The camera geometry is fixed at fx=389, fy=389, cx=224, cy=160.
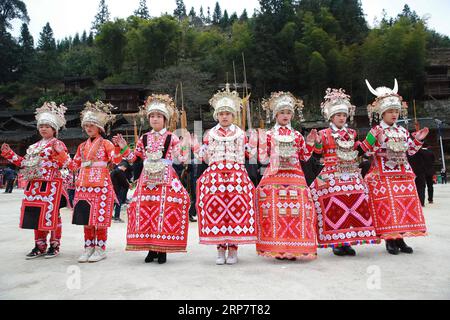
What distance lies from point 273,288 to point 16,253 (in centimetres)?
431

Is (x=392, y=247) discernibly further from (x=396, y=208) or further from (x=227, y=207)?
(x=227, y=207)

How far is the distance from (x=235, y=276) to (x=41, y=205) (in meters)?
3.09

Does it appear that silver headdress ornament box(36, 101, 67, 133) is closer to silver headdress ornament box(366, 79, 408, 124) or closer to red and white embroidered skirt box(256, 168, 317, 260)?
red and white embroidered skirt box(256, 168, 317, 260)

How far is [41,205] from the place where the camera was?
216 inches

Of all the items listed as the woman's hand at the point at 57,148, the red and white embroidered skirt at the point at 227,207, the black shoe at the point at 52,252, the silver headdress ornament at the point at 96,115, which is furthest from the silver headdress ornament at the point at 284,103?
the black shoe at the point at 52,252

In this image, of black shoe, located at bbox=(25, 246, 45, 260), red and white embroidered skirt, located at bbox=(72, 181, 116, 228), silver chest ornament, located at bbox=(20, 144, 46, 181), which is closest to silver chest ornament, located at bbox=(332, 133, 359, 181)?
red and white embroidered skirt, located at bbox=(72, 181, 116, 228)

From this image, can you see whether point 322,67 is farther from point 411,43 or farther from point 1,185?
point 1,185

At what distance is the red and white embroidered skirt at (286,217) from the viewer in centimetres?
482

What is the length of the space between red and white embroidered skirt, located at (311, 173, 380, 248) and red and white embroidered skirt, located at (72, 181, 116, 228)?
2906mm

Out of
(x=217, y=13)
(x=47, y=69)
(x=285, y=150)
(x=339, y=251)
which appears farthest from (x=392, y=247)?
(x=217, y=13)

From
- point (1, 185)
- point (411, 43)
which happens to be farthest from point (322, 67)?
point (1, 185)

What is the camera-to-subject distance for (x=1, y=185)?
33.0m

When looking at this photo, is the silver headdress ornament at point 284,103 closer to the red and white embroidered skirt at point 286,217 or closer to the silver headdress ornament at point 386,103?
the red and white embroidered skirt at point 286,217

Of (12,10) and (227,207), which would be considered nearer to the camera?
(227,207)
